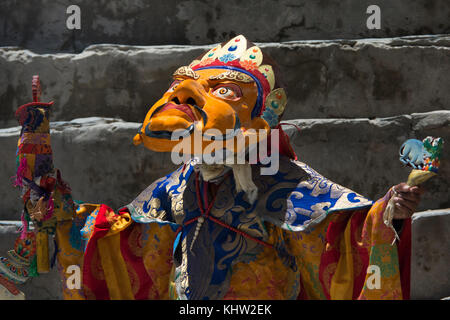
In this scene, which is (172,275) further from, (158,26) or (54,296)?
(158,26)

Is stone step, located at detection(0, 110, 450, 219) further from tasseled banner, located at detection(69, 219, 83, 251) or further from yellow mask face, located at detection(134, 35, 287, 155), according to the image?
yellow mask face, located at detection(134, 35, 287, 155)

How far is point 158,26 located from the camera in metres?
3.32

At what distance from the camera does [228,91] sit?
2271mm

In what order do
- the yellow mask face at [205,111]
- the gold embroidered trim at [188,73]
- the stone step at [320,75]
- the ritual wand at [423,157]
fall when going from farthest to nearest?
the stone step at [320,75] → the gold embroidered trim at [188,73] → the yellow mask face at [205,111] → the ritual wand at [423,157]

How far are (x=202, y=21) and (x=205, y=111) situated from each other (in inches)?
46.8

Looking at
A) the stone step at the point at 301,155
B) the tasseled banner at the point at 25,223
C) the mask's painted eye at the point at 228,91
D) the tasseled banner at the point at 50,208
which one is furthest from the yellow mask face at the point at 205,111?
the stone step at the point at 301,155

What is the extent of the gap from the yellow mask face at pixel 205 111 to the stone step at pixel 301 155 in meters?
0.81

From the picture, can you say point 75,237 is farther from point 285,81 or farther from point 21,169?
point 285,81

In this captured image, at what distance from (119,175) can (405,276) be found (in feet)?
4.57

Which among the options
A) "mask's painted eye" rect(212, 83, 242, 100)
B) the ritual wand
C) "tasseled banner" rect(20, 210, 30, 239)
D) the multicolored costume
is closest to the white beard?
the multicolored costume

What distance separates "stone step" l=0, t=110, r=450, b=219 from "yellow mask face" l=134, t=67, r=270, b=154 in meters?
0.81

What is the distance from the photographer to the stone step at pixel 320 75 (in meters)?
3.13

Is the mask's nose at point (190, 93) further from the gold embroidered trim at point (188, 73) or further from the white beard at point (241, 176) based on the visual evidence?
the white beard at point (241, 176)
